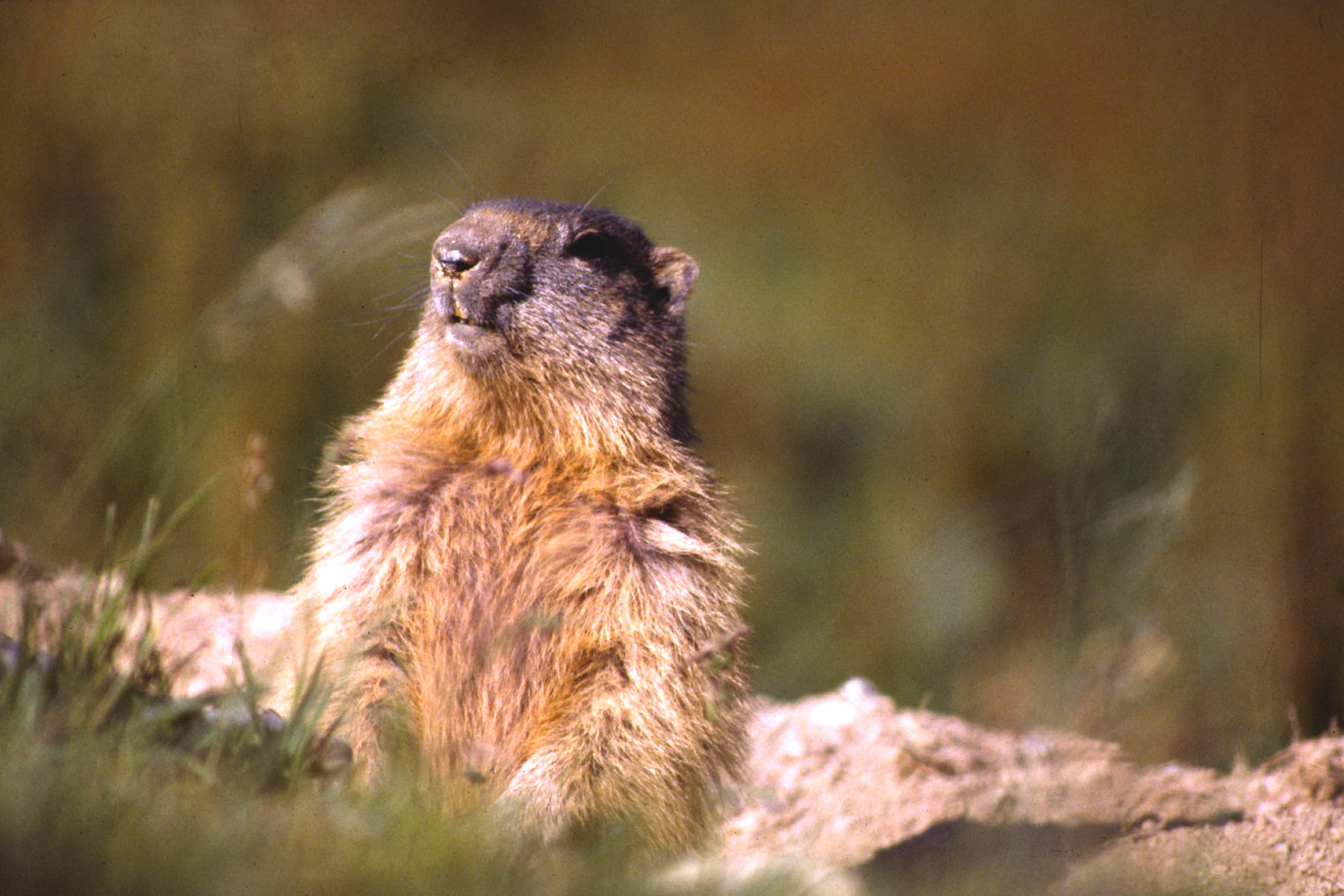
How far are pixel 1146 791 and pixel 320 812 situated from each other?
10.1 ft

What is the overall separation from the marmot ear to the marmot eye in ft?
0.83

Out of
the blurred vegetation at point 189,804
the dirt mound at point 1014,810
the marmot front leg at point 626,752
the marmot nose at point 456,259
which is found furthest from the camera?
the marmot nose at point 456,259

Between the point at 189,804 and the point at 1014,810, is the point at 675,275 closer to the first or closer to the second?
the point at 1014,810

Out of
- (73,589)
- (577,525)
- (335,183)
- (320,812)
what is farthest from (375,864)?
(335,183)

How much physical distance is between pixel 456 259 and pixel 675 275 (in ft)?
3.20

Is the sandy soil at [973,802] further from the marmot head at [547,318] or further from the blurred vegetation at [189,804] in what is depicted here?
the marmot head at [547,318]

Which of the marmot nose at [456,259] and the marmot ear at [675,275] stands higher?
the marmot ear at [675,275]

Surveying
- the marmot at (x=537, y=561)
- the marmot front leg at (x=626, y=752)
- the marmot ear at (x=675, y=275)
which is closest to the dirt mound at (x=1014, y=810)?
the marmot front leg at (x=626, y=752)

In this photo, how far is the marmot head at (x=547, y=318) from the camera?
380 cm

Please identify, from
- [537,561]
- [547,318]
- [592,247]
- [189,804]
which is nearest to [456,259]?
[547,318]

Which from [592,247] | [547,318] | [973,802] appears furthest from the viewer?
[973,802]

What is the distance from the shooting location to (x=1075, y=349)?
7.72 m

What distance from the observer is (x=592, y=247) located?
4.22m

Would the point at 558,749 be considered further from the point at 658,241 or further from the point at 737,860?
the point at 658,241
